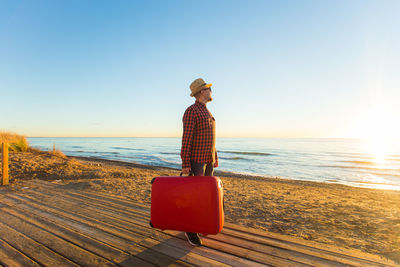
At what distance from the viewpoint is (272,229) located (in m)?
3.40

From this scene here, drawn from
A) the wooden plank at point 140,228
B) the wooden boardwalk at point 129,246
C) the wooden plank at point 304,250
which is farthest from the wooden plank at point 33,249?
the wooden plank at point 304,250

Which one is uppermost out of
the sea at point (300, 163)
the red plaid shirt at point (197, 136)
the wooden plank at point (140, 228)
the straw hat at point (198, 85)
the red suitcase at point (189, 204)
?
the straw hat at point (198, 85)

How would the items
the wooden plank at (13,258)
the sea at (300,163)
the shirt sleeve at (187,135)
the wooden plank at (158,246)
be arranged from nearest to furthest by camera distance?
the wooden plank at (13,258) < the wooden plank at (158,246) < the shirt sleeve at (187,135) < the sea at (300,163)

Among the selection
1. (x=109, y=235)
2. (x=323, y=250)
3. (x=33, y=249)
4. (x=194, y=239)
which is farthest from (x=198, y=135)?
(x=33, y=249)

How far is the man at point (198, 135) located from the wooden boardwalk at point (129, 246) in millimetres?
396

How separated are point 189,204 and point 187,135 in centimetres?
79

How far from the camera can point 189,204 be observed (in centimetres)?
228

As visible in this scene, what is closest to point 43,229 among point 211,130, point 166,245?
point 166,245

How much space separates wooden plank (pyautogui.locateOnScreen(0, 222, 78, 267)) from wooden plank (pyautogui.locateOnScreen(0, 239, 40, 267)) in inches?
1.5

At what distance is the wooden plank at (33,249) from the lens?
2.03 m

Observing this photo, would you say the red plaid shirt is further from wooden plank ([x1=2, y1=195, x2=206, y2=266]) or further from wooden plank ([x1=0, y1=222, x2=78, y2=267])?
wooden plank ([x1=0, y1=222, x2=78, y2=267])

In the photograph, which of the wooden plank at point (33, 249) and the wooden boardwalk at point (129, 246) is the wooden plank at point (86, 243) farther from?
the wooden plank at point (33, 249)

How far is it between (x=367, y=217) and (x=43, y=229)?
Result: 18.4 feet

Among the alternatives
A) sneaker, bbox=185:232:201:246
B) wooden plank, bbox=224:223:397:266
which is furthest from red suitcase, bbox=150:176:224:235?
wooden plank, bbox=224:223:397:266
